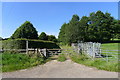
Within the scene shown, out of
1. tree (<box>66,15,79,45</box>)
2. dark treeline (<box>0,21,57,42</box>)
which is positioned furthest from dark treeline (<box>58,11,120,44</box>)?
dark treeline (<box>0,21,57,42</box>)

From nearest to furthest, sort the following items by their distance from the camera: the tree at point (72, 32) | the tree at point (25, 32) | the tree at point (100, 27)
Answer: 1. the tree at point (72, 32)
2. the tree at point (25, 32)
3. the tree at point (100, 27)

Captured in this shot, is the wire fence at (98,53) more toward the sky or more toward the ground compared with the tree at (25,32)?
more toward the ground

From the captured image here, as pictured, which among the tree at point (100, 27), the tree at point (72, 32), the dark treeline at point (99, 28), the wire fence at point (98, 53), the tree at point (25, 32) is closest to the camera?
the wire fence at point (98, 53)

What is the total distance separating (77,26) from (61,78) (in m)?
23.7

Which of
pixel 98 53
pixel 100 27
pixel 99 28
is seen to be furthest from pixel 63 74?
pixel 100 27

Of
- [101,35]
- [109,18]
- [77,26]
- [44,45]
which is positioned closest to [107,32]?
[101,35]

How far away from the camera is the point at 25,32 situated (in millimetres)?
35344

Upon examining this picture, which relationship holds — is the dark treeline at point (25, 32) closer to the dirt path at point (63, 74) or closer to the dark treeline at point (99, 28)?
the dark treeline at point (99, 28)

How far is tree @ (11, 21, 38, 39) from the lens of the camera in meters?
34.4

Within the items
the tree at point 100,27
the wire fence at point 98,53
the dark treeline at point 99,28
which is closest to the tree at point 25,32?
the dark treeline at point 99,28

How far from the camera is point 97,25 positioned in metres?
39.2

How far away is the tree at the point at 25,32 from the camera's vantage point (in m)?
34.4

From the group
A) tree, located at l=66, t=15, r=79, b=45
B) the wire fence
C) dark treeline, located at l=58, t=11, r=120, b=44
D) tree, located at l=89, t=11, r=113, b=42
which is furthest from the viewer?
tree, located at l=89, t=11, r=113, b=42

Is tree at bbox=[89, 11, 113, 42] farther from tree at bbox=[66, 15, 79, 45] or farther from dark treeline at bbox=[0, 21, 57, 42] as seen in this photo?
dark treeline at bbox=[0, 21, 57, 42]
